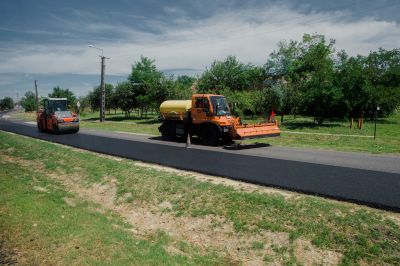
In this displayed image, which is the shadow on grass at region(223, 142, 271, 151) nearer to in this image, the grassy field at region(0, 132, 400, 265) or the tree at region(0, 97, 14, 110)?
the grassy field at region(0, 132, 400, 265)

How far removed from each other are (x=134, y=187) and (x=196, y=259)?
436 cm

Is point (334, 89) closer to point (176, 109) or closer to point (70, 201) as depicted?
point (176, 109)

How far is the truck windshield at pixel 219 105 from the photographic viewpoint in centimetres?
1661

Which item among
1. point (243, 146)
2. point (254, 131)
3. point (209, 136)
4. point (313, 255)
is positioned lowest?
point (313, 255)

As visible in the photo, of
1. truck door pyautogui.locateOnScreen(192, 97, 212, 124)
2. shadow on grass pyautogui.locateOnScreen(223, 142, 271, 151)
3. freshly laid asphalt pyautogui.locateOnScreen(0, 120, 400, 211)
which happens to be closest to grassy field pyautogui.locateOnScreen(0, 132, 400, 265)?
freshly laid asphalt pyautogui.locateOnScreen(0, 120, 400, 211)

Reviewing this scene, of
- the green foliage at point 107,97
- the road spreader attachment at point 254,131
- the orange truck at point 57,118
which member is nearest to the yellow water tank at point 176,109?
the road spreader attachment at point 254,131

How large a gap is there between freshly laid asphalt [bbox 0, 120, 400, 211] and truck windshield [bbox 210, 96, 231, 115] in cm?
→ 224

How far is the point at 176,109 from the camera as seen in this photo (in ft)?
61.3

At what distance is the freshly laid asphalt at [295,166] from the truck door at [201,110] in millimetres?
1635

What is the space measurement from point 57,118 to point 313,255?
21.4 meters

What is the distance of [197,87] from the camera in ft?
125

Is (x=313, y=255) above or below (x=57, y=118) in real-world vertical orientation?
below

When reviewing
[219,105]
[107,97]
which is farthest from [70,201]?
[107,97]

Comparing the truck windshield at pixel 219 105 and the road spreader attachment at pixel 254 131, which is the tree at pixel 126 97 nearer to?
the truck windshield at pixel 219 105
